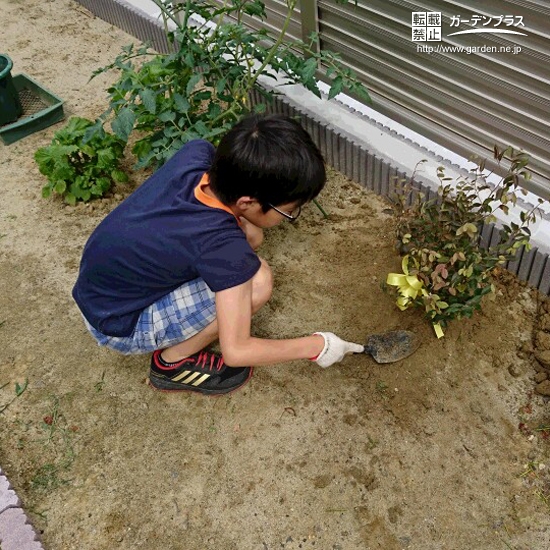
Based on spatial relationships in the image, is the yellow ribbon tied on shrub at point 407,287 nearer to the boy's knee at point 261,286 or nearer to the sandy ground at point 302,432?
the sandy ground at point 302,432

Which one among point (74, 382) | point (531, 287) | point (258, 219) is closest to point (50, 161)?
point (74, 382)

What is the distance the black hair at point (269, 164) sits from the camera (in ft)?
5.48

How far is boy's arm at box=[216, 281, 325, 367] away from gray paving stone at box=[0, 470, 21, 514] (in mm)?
902

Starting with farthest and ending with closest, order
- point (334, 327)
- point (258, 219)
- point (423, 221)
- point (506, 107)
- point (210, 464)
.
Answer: point (506, 107) < point (334, 327) < point (423, 221) < point (210, 464) < point (258, 219)

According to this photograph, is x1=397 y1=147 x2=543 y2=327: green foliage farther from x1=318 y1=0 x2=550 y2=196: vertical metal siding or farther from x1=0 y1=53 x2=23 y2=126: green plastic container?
x1=0 y1=53 x2=23 y2=126: green plastic container

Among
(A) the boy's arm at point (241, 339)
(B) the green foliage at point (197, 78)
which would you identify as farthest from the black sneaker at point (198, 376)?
(B) the green foliage at point (197, 78)

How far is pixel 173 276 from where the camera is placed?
1957 millimetres

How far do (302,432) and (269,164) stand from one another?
1.06m

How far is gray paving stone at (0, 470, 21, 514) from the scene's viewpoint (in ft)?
6.73

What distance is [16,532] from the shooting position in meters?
1.99

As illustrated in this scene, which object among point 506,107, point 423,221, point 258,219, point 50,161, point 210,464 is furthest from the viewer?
point 50,161

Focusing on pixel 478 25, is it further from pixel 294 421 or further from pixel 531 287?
pixel 294 421

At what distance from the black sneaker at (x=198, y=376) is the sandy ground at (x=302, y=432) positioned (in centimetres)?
5

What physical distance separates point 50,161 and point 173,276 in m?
1.48
